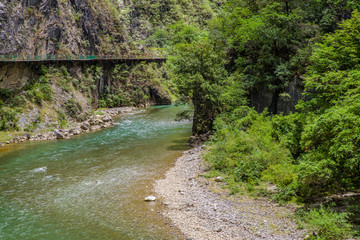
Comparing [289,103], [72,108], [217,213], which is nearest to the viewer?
[217,213]

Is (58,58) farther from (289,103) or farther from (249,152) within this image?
(249,152)

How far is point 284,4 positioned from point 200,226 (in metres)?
23.0

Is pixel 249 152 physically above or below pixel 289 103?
below

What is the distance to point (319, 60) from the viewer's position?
1503 cm

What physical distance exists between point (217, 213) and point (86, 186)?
8594 millimetres

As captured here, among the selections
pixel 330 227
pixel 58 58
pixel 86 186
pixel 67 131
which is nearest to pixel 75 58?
pixel 58 58

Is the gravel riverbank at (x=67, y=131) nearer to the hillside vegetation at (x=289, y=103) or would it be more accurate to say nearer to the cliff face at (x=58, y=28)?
the cliff face at (x=58, y=28)

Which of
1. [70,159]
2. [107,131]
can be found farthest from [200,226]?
[107,131]

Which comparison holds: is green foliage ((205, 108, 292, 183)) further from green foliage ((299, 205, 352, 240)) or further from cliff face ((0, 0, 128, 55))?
cliff face ((0, 0, 128, 55))

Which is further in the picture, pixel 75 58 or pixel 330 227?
pixel 75 58

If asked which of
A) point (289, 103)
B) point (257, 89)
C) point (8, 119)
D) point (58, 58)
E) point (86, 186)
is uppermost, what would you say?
point (58, 58)

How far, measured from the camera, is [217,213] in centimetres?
1241

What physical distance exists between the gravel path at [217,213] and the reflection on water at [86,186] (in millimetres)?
861

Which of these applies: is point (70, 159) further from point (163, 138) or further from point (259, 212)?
point (259, 212)
